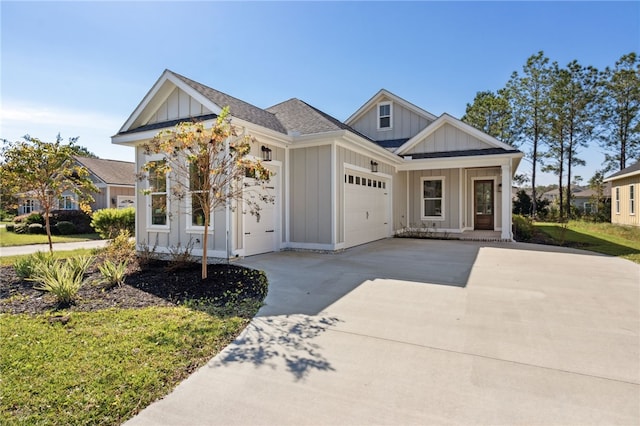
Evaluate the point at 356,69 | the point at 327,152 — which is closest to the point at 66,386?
the point at 327,152

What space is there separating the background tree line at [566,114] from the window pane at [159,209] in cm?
2725

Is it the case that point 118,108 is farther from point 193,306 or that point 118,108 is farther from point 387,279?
point 387,279

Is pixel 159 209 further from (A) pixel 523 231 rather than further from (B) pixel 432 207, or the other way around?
(A) pixel 523 231

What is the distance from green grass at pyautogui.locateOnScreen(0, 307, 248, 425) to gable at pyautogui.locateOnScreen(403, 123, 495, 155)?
1206 cm

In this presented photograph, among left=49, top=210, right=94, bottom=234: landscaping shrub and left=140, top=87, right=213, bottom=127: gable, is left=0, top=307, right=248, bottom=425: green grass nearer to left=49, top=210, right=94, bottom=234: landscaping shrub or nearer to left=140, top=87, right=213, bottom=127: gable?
left=140, top=87, right=213, bottom=127: gable

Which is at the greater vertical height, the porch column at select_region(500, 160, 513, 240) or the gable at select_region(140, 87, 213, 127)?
the gable at select_region(140, 87, 213, 127)

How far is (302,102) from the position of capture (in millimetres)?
12328

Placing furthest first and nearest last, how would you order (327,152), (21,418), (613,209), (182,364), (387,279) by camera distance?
(613,209), (327,152), (387,279), (182,364), (21,418)

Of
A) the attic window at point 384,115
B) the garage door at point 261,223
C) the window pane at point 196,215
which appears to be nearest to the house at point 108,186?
the attic window at point 384,115

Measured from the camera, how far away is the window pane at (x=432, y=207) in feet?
49.6

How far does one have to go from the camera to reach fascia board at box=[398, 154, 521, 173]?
12.6 meters

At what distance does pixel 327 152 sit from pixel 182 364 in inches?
278

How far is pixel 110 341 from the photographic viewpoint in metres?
3.70

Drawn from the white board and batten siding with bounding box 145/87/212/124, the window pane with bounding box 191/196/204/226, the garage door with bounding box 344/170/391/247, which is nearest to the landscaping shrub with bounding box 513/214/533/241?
the garage door with bounding box 344/170/391/247
